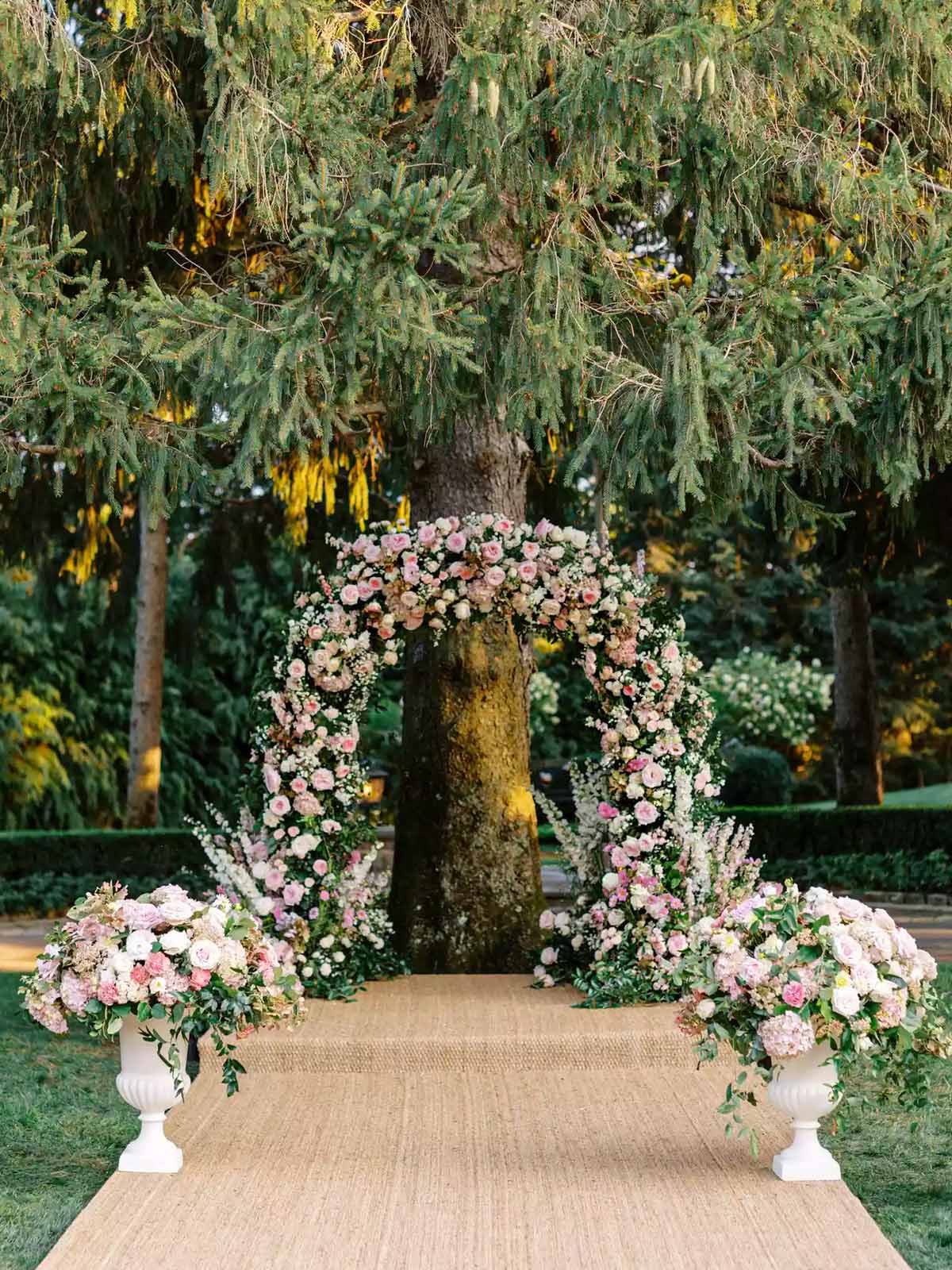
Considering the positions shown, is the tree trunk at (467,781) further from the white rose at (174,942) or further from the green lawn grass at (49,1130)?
the white rose at (174,942)

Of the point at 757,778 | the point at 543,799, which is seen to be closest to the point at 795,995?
the point at 543,799

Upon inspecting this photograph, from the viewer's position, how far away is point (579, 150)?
19.6 ft

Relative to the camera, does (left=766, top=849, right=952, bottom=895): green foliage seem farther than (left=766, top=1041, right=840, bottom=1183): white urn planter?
Yes

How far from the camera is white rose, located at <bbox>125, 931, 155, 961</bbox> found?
424 cm

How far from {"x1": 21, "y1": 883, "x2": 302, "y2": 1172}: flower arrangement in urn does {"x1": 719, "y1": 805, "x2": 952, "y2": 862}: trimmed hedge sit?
29.4ft

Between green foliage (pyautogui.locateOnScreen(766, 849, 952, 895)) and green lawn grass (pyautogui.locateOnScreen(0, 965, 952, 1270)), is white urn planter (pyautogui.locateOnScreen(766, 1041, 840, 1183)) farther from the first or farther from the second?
green foliage (pyautogui.locateOnScreen(766, 849, 952, 895))

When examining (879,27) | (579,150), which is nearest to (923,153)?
(879,27)

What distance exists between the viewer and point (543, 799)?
702 centimetres

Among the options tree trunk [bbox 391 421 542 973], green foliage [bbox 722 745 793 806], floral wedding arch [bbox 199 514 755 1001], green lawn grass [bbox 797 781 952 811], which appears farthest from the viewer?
green foliage [bbox 722 745 793 806]

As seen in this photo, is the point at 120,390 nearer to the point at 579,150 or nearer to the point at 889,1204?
the point at 579,150

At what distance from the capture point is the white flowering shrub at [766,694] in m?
19.7

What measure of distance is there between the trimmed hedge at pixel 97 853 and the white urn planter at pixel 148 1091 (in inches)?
332

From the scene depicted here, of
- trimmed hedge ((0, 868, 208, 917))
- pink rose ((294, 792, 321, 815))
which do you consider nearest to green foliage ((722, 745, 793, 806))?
trimmed hedge ((0, 868, 208, 917))

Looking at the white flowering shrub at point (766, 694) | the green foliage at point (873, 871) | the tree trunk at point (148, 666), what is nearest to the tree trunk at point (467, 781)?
the tree trunk at point (148, 666)
